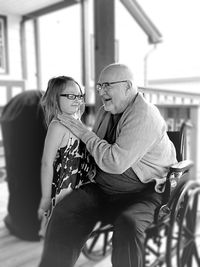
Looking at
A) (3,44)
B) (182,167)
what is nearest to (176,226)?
(182,167)

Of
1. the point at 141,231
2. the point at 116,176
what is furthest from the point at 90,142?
the point at 141,231

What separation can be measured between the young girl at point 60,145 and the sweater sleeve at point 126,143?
0.04 m

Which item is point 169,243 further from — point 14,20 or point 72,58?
point 14,20

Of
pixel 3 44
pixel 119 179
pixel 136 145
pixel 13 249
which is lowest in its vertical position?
pixel 13 249

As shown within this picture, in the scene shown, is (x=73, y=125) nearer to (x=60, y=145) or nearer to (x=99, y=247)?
(x=60, y=145)

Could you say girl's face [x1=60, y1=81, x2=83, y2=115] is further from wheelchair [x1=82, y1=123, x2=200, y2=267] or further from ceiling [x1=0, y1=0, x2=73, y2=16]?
wheelchair [x1=82, y1=123, x2=200, y2=267]

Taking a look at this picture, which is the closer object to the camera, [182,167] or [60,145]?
[60,145]

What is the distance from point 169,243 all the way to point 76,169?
35cm

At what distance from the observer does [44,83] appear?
0.75m

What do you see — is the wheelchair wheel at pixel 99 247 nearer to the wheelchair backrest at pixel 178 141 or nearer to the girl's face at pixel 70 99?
the wheelchair backrest at pixel 178 141

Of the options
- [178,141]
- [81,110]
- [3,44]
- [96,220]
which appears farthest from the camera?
[178,141]

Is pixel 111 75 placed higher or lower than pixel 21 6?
lower

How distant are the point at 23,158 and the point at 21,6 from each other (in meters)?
0.42

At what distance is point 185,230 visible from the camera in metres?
0.95
